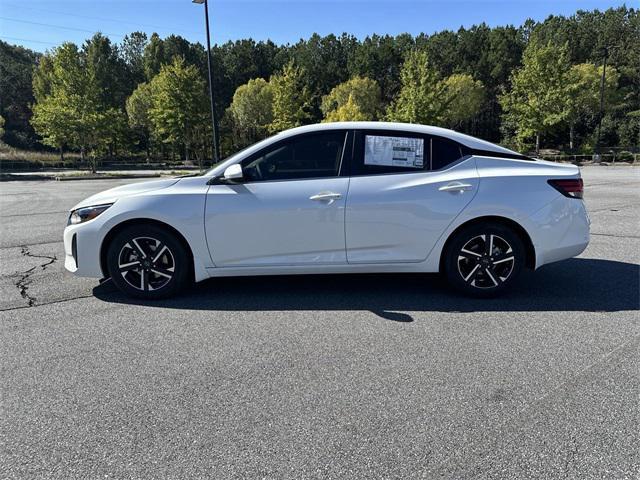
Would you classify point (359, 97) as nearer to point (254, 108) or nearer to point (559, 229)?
point (254, 108)

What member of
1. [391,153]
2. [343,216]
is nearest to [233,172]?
[343,216]

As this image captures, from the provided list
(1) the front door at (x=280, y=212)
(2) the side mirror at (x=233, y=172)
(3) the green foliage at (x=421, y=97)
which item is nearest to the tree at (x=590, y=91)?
(3) the green foliage at (x=421, y=97)

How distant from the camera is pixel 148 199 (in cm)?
425

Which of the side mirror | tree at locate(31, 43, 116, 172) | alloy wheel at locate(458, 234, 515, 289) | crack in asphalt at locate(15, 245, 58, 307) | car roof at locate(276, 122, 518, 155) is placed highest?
tree at locate(31, 43, 116, 172)

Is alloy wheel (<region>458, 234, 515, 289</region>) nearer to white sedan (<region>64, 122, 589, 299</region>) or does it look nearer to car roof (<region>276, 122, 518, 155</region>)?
white sedan (<region>64, 122, 589, 299</region>)

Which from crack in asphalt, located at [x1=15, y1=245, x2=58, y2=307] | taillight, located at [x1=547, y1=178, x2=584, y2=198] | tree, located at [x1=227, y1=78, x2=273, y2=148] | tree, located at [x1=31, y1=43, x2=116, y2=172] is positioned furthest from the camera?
tree, located at [x1=227, y1=78, x2=273, y2=148]

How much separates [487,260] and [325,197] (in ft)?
5.50

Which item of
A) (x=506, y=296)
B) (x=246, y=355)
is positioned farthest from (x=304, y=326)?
(x=506, y=296)

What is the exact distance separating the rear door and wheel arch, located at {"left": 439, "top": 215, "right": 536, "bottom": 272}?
167 millimetres

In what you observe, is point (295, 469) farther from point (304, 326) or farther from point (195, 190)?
point (195, 190)

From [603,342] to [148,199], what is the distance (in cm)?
403

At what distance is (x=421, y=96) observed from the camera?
37.2 m

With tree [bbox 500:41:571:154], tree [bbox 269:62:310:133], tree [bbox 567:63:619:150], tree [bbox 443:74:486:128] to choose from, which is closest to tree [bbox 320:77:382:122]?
tree [bbox 443:74:486:128]

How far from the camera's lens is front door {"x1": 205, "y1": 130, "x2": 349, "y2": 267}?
4176 mm
